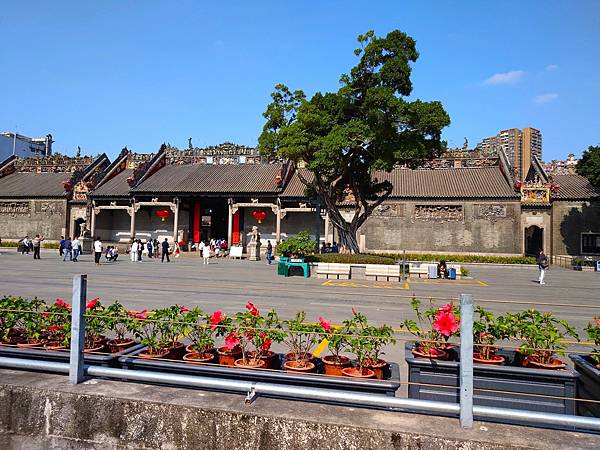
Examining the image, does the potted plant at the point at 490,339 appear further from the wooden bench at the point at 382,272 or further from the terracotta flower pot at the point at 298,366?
the wooden bench at the point at 382,272

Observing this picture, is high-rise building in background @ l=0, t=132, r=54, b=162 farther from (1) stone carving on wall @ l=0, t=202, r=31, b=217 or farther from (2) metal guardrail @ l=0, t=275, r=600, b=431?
(2) metal guardrail @ l=0, t=275, r=600, b=431

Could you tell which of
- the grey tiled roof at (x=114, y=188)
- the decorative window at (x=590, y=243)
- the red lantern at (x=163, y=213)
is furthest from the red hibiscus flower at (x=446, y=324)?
the grey tiled roof at (x=114, y=188)

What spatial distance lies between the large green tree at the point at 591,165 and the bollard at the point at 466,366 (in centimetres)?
3514

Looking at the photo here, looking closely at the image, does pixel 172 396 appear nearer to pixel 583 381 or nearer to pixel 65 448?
pixel 65 448

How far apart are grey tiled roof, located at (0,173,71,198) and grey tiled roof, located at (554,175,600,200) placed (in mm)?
42017

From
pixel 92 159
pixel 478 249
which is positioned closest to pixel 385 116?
pixel 478 249

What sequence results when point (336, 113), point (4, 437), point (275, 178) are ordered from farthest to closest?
1. point (275, 178)
2. point (336, 113)
3. point (4, 437)

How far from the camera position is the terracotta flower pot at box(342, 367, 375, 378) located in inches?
124

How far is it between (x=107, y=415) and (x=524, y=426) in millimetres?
2597

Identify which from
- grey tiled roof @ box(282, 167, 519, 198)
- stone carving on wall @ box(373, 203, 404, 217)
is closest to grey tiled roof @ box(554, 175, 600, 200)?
grey tiled roof @ box(282, 167, 519, 198)

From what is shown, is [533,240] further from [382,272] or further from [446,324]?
[446,324]

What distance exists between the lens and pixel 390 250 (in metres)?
33.6

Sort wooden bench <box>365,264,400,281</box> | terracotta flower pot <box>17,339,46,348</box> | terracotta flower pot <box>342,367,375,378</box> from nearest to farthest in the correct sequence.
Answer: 1. terracotta flower pot <box>342,367,375,378</box>
2. terracotta flower pot <box>17,339,46,348</box>
3. wooden bench <box>365,264,400,281</box>

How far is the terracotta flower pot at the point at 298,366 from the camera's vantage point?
11.0 ft
